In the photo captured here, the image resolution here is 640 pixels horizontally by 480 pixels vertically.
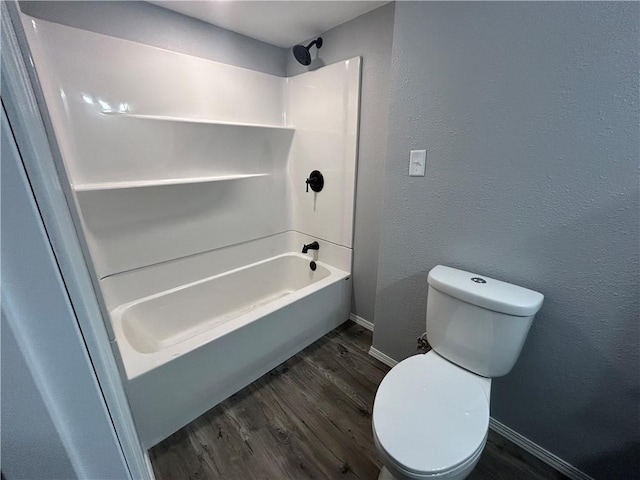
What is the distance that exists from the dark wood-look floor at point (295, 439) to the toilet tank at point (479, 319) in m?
0.54

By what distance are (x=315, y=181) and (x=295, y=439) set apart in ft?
5.57

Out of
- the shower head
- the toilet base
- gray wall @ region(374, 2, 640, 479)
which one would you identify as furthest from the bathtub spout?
the toilet base

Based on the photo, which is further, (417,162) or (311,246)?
(311,246)

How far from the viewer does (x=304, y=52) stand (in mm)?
1876

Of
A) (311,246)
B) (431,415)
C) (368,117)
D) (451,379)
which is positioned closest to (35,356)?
(431,415)

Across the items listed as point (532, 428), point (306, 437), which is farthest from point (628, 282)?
point (306, 437)

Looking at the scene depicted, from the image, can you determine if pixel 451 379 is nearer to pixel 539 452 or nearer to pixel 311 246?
pixel 539 452

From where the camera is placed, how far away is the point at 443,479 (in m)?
0.79

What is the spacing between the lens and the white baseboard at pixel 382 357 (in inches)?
67.8

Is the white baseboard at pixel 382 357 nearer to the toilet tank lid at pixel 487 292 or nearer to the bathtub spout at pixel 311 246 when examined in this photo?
the toilet tank lid at pixel 487 292

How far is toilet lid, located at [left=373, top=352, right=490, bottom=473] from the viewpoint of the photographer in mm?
814

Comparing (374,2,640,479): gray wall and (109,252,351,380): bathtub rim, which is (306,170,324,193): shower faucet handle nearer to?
(109,252,351,380): bathtub rim

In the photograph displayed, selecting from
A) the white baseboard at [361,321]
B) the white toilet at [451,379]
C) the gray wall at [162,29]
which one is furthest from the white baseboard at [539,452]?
the gray wall at [162,29]

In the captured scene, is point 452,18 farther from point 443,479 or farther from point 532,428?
point 532,428
